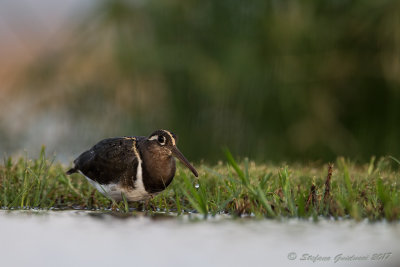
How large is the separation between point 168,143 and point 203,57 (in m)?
4.55

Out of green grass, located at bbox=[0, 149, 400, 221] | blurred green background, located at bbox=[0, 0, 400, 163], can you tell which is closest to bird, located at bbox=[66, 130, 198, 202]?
green grass, located at bbox=[0, 149, 400, 221]

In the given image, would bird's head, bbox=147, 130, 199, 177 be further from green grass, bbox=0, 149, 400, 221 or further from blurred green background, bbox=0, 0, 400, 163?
blurred green background, bbox=0, 0, 400, 163

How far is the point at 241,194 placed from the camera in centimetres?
407

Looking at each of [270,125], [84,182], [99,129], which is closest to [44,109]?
[99,129]

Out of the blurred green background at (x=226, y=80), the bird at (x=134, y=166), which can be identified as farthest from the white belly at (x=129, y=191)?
the blurred green background at (x=226, y=80)

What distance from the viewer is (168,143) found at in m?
4.48

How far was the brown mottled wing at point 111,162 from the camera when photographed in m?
4.31

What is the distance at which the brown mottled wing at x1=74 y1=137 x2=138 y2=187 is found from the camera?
4.31 m

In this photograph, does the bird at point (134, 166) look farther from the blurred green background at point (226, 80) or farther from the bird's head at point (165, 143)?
the blurred green background at point (226, 80)

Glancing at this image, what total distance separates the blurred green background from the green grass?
3.21m

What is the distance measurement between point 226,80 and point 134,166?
469cm

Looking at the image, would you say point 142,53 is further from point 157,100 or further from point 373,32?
point 373,32

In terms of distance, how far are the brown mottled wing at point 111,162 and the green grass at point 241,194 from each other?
170 mm

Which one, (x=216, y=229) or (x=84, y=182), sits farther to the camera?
(x=84, y=182)
